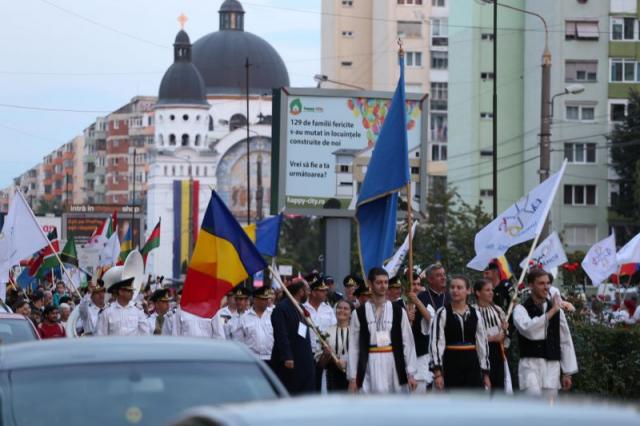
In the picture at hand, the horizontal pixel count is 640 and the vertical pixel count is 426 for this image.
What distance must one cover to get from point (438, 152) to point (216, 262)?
93486 millimetres

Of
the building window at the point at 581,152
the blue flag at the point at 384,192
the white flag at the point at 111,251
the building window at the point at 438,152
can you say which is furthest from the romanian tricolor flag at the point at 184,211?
the blue flag at the point at 384,192

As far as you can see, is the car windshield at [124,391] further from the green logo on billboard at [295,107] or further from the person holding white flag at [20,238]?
the green logo on billboard at [295,107]

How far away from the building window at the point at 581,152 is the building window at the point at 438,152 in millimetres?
32998

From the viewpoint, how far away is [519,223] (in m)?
17.0

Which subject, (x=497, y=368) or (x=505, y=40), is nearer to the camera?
(x=497, y=368)

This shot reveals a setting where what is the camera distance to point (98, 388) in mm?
→ 7270


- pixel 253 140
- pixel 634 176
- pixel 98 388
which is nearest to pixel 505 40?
pixel 634 176

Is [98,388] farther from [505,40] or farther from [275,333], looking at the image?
[505,40]

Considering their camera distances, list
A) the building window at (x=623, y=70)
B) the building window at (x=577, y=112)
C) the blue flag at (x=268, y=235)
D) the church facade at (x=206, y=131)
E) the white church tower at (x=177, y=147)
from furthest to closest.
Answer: the church facade at (x=206, y=131) → the white church tower at (x=177, y=147) → the building window at (x=623, y=70) → the building window at (x=577, y=112) → the blue flag at (x=268, y=235)

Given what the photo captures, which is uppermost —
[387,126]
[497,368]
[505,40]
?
[505,40]

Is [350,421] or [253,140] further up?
[253,140]

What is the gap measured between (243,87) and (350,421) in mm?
175074

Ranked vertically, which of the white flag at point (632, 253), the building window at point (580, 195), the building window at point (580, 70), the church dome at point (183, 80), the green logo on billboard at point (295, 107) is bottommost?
the white flag at point (632, 253)

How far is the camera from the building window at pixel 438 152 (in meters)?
108
